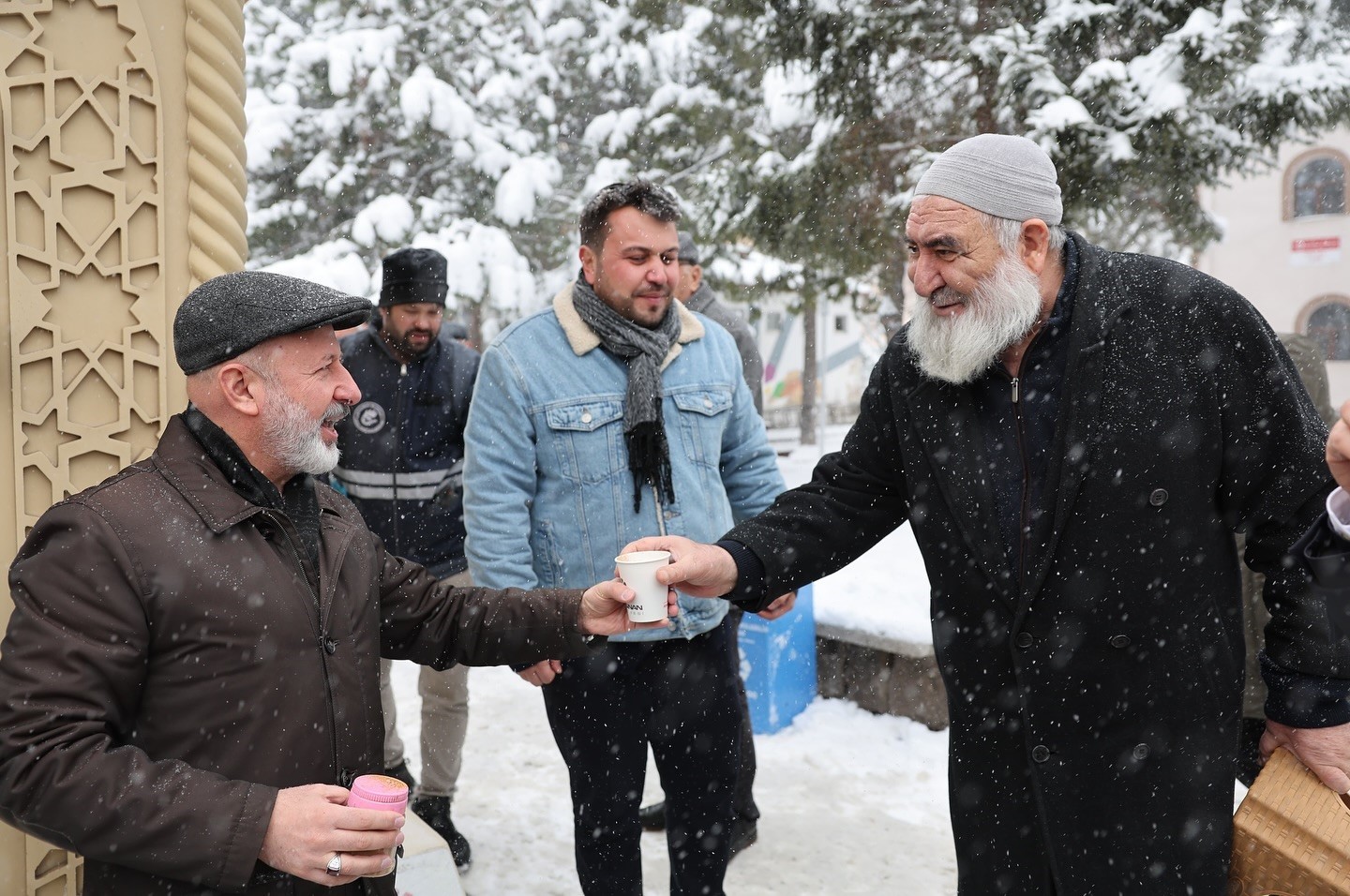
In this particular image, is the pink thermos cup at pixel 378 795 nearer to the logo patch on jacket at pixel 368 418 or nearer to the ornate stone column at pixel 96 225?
the ornate stone column at pixel 96 225

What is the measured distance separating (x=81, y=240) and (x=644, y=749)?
2.19 metres

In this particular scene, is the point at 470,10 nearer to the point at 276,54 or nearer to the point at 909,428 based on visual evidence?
the point at 276,54

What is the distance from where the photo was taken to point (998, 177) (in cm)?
243

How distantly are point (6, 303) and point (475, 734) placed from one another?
4.09m

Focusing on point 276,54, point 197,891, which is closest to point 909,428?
point 197,891

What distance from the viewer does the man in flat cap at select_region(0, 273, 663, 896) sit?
1.68 meters

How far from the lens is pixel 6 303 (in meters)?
2.63

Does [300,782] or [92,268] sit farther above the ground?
[92,268]

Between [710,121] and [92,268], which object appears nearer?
[92,268]

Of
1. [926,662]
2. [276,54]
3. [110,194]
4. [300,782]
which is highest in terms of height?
[276,54]

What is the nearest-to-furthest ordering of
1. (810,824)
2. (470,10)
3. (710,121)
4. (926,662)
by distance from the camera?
(810,824)
(926,662)
(710,121)
(470,10)

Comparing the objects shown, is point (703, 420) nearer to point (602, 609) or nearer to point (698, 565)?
point (698, 565)

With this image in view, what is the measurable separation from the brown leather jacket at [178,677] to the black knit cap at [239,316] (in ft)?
0.56

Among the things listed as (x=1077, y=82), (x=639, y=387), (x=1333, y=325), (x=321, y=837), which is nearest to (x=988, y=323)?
(x=639, y=387)
